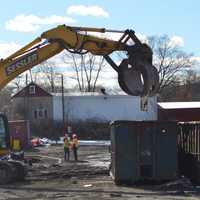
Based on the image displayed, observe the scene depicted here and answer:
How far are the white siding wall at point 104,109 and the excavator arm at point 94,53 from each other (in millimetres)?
55483

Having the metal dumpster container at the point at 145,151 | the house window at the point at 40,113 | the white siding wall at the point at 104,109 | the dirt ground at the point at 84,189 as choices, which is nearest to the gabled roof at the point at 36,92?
the house window at the point at 40,113

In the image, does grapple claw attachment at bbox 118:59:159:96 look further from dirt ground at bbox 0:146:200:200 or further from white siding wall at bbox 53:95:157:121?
white siding wall at bbox 53:95:157:121

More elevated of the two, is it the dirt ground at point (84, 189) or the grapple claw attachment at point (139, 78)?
the grapple claw attachment at point (139, 78)

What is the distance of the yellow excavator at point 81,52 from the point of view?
20438 millimetres

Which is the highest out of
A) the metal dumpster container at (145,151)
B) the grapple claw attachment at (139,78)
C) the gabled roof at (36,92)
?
the gabled roof at (36,92)

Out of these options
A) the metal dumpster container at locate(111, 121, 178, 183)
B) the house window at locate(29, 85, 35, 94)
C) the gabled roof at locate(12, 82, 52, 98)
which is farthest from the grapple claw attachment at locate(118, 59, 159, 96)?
the house window at locate(29, 85, 35, 94)

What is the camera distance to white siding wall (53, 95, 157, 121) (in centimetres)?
7881

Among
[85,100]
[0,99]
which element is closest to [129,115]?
[85,100]

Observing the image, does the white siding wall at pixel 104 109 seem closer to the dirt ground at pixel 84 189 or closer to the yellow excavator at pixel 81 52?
the dirt ground at pixel 84 189

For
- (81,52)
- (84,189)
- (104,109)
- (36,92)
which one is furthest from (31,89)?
(84,189)

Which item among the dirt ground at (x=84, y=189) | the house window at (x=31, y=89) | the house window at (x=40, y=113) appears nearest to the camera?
the dirt ground at (x=84, y=189)

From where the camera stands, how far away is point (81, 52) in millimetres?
21672

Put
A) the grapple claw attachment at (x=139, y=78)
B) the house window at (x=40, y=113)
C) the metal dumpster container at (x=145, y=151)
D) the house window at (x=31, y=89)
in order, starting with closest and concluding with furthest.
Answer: the grapple claw attachment at (x=139, y=78)
the metal dumpster container at (x=145, y=151)
the house window at (x=40, y=113)
the house window at (x=31, y=89)

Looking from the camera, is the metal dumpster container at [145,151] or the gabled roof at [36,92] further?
the gabled roof at [36,92]
